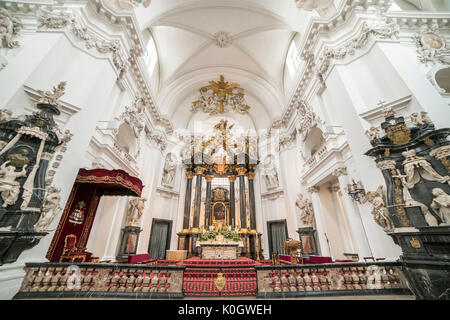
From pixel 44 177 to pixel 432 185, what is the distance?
9.11m

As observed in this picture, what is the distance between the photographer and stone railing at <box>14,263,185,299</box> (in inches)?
144

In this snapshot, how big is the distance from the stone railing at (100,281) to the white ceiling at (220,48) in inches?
410

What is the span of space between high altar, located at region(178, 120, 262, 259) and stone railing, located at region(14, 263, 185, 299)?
19.4ft

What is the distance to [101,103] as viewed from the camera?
20.2 ft

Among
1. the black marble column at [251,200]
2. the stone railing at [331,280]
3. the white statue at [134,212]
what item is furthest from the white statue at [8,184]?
the black marble column at [251,200]

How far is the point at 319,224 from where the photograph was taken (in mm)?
8586

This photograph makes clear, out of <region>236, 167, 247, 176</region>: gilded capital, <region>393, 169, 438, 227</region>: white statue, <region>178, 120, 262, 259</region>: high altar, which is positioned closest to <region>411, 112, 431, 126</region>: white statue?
<region>393, 169, 438, 227</region>: white statue

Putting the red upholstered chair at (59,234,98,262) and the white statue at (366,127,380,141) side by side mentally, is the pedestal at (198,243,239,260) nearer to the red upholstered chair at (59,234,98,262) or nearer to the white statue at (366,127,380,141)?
the red upholstered chair at (59,234,98,262)

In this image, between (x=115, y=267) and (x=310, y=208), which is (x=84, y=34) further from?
(x=310, y=208)

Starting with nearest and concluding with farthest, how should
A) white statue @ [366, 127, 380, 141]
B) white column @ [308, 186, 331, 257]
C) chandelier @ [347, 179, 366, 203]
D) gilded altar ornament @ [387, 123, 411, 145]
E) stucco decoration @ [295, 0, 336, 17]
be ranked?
gilded altar ornament @ [387, 123, 411, 145]
white statue @ [366, 127, 380, 141]
chandelier @ [347, 179, 366, 203]
stucco decoration @ [295, 0, 336, 17]
white column @ [308, 186, 331, 257]

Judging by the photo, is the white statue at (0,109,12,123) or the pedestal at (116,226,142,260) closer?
the white statue at (0,109,12,123)

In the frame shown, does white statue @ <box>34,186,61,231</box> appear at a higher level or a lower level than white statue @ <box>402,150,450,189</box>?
lower

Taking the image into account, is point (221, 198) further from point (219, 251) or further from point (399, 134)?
point (399, 134)
